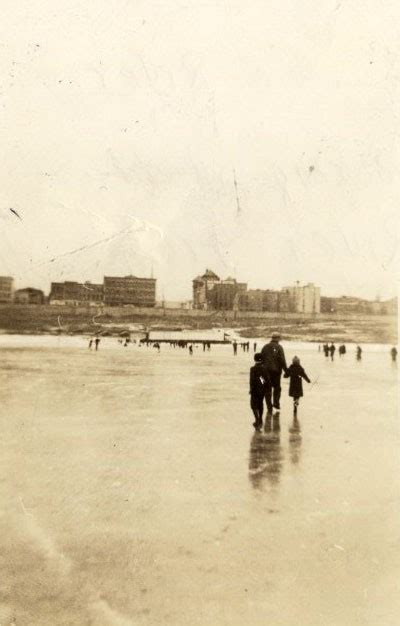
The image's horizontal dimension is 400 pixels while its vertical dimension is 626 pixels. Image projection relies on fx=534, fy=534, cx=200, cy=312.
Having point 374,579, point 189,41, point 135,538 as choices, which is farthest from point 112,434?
Result: point 189,41

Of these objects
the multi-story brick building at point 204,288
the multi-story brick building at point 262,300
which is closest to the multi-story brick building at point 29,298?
the multi-story brick building at point 204,288

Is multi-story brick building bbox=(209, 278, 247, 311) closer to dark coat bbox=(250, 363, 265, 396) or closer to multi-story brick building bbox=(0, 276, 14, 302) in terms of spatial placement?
dark coat bbox=(250, 363, 265, 396)

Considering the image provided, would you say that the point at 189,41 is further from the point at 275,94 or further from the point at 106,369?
the point at 106,369

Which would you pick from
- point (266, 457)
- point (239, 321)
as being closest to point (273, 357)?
point (266, 457)

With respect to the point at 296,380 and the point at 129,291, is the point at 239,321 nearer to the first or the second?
the point at 129,291

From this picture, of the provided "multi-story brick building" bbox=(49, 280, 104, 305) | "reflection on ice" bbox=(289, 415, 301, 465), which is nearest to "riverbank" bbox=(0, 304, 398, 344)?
"multi-story brick building" bbox=(49, 280, 104, 305)

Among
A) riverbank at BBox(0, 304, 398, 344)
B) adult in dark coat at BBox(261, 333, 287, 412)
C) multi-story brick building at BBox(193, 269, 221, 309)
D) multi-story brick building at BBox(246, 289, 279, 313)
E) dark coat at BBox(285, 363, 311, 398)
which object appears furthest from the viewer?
riverbank at BBox(0, 304, 398, 344)

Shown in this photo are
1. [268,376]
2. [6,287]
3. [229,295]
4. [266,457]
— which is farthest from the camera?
[229,295]

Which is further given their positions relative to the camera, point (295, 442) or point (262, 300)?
point (262, 300)
